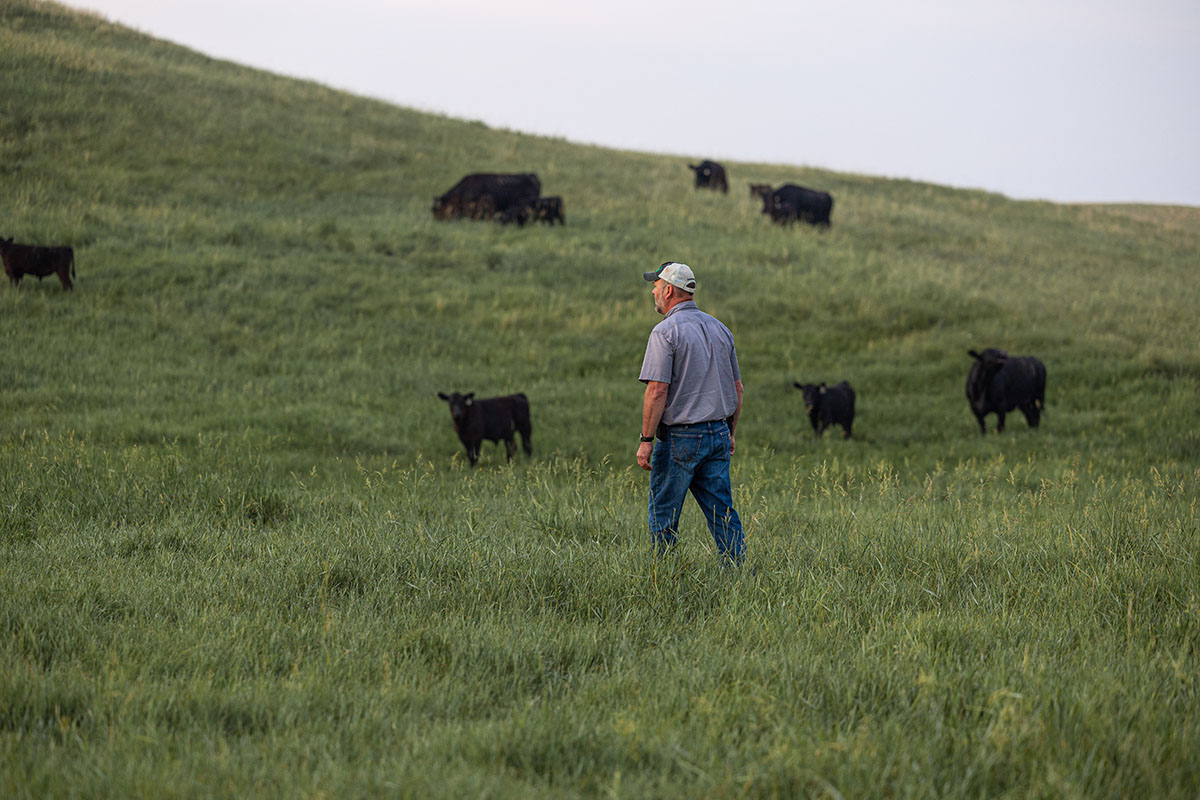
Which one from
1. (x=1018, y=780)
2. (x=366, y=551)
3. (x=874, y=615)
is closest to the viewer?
(x=1018, y=780)

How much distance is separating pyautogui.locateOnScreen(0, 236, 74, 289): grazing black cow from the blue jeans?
1572 centimetres

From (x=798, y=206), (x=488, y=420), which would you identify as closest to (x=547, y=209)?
(x=798, y=206)

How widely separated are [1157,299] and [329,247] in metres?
22.4

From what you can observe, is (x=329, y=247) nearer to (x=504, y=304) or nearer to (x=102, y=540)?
(x=504, y=304)

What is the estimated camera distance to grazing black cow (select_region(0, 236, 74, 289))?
16.7 meters

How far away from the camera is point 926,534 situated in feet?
20.9

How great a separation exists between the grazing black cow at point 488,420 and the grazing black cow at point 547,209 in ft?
49.2

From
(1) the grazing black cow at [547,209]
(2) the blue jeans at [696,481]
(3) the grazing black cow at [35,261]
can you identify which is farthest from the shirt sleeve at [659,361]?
(1) the grazing black cow at [547,209]

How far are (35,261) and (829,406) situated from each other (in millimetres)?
15053

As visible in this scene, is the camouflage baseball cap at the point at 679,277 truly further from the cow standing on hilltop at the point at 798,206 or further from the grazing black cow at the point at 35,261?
the cow standing on hilltop at the point at 798,206

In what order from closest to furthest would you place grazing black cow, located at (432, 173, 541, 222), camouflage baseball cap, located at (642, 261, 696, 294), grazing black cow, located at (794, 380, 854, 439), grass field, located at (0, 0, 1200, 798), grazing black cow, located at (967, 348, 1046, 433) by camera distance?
grass field, located at (0, 0, 1200, 798) → camouflage baseball cap, located at (642, 261, 696, 294) → grazing black cow, located at (794, 380, 854, 439) → grazing black cow, located at (967, 348, 1046, 433) → grazing black cow, located at (432, 173, 541, 222)

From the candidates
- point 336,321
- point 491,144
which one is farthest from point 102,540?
point 491,144

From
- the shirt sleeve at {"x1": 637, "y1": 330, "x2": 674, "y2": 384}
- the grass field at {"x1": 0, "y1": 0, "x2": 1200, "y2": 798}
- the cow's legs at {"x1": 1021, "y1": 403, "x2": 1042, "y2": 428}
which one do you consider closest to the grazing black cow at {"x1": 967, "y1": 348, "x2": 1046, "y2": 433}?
the cow's legs at {"x1": 1021, "y1": 403, "x2": 1042, "y2": 428}

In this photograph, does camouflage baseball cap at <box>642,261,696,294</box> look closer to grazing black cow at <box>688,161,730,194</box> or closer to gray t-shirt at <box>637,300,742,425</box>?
gray t-shirt at <box>637,300,742,425</box>
